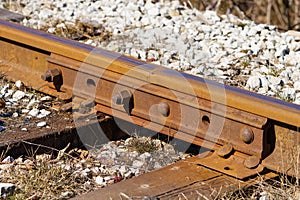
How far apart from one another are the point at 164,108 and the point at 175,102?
7 centimetres

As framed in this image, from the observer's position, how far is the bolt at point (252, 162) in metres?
3.34

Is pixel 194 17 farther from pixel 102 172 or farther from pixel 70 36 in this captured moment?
pixel 102 172

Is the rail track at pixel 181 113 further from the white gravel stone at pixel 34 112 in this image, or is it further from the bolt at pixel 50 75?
the white gravel stone at pixel 34 112

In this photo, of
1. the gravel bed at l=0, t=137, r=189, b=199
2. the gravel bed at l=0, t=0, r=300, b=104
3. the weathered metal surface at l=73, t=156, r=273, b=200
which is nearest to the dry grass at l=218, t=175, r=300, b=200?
the weathered metal surface at l=73, t=156, r=273, b=200

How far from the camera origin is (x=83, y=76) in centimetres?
397

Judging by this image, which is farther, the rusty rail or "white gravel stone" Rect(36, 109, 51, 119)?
"white gravel stone" Rect(36, 109, 51, 119)

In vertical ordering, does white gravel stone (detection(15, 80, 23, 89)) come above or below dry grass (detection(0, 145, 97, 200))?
above

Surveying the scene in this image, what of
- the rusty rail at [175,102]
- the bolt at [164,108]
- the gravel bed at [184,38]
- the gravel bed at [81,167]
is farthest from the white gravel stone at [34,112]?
the gravel bed at [184,38]

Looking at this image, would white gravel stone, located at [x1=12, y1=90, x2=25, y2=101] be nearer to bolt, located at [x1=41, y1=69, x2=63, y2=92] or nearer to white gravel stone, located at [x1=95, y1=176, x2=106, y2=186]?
bolt, located at [x1=41, y1=69, x2=63, y2=92]

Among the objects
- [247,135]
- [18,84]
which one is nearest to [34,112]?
[18,84]

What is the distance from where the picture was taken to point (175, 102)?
142 inches

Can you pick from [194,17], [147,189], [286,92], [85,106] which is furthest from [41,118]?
[194,17]

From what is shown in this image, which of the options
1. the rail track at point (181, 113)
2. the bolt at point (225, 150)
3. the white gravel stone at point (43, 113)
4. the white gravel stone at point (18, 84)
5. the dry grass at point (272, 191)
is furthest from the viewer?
the white gravel stone at point (18, 84)

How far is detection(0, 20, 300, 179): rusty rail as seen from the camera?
3.31m
